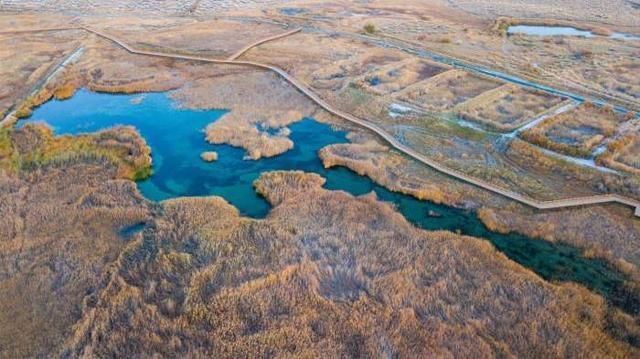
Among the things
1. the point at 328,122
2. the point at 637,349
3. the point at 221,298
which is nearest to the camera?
the point at 637,349

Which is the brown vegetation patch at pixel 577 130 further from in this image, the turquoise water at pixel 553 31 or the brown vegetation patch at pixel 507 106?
the turquoise water at pixel 553 31

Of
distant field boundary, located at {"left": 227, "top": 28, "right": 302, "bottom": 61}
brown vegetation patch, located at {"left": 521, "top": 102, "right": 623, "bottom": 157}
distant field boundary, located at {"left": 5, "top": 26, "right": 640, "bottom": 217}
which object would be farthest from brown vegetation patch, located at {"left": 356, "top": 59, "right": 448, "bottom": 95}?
distant field boundary, located at {"left": 227, "top": 28, "right": 302, "bottom": 61}

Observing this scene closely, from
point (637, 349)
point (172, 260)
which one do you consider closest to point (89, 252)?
point (172, 260)

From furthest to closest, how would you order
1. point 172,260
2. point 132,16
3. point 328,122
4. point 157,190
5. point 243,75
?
1. point 132,16
2. point 243,75
3. point 328,122
4. point 157,190
5. point 172,260

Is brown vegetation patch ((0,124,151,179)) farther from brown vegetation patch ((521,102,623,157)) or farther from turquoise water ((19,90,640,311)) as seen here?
brown vegetation patch ((521,102,623,157))

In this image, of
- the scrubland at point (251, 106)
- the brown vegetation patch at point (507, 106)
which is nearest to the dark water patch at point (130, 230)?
the scrubland at point (251, 106)

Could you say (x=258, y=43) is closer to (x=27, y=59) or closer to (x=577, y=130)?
(x=27, y=59)

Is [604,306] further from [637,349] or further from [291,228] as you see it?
[291,228]
